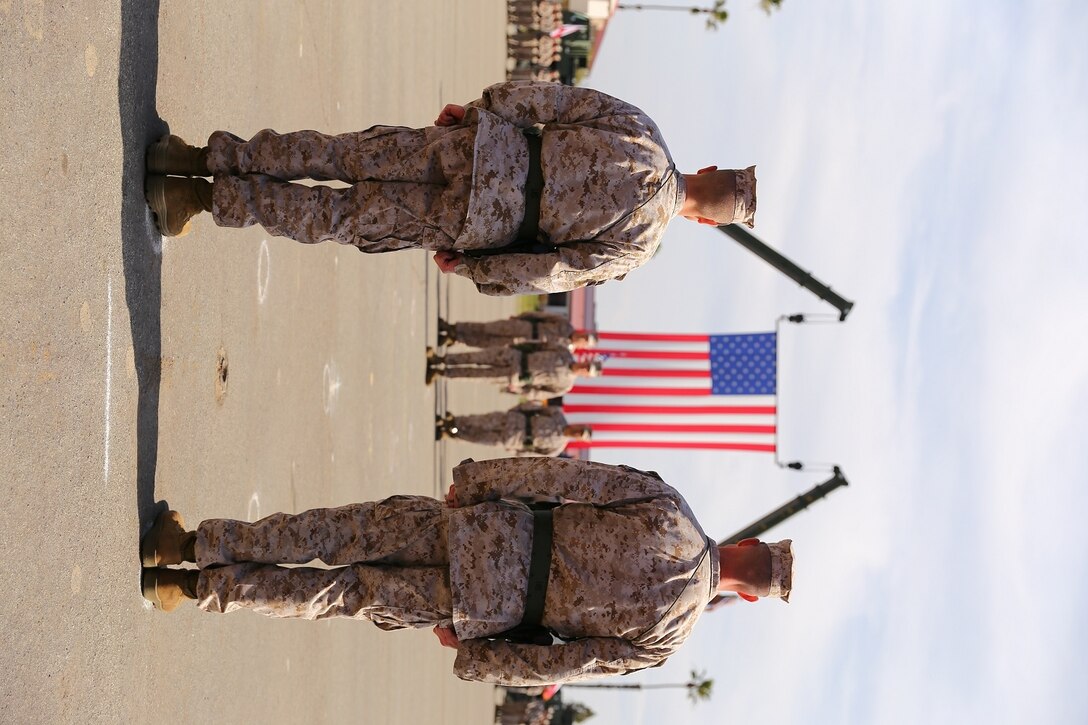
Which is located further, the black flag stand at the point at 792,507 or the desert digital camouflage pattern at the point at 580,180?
the black flag stand at the point at 792,507

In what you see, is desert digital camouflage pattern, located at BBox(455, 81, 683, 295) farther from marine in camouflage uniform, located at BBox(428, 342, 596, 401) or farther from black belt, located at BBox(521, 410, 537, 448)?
black belt, located at BBox(521, 410, 537, 448)

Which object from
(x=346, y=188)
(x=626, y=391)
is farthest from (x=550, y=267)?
(x=626, y=391)

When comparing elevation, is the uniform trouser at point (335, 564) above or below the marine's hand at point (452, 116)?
below

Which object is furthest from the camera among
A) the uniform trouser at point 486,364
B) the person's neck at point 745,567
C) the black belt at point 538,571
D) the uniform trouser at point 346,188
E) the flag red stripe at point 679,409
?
the uniform trouser at point 486,364

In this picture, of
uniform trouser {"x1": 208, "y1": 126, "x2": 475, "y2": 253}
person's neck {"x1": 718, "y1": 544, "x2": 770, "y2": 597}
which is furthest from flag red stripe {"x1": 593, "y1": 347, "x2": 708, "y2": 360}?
uniform trouser {"x1": 208, "y1": 126, "x2": 475, "y2": 253}

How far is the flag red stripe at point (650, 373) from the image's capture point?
42.1 feet

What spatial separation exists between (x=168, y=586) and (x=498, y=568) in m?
1.38

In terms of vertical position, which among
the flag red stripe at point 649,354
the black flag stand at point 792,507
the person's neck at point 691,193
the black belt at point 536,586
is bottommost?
the black flag stand at point 792,507

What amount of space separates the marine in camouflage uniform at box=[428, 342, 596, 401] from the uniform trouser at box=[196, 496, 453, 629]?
8301 mm

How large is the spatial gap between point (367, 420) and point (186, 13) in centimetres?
449

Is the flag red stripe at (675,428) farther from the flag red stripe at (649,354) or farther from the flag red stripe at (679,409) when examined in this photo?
the flag red stripe at (649,354)

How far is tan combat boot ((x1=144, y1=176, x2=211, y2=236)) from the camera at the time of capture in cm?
415

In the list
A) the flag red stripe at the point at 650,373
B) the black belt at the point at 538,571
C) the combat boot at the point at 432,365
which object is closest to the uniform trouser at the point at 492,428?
the combat boot at the point at 432,365

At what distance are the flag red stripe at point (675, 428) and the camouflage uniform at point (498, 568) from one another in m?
8.51
